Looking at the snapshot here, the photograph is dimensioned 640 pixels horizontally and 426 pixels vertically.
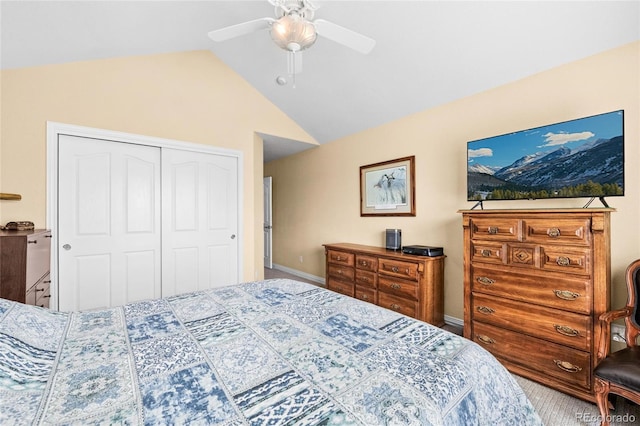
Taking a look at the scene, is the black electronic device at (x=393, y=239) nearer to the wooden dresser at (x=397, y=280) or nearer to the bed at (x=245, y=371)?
the wooden dresser at (x=397, y=280)

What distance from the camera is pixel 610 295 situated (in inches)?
78.4

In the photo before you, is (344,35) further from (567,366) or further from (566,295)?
(567,366)

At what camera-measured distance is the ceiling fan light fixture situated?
159 centimetres

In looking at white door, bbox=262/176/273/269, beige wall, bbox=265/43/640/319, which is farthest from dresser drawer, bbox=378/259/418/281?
white door, bbox=262/176/273/269

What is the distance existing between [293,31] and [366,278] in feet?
8.71

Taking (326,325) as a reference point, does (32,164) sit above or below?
above

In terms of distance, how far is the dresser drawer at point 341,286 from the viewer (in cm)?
356

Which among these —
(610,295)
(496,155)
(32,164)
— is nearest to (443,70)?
(496,155)

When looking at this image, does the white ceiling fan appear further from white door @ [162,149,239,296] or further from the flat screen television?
white door @ [162,149,239,296]

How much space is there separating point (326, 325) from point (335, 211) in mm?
3294

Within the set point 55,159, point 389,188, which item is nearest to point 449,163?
point 389,188

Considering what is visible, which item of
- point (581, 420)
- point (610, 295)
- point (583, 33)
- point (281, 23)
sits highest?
point (583, 33)

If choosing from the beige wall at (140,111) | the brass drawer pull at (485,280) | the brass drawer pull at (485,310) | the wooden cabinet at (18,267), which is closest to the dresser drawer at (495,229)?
the brass drawer pull at (485,280)

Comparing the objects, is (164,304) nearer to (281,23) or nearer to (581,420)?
(281,23)
